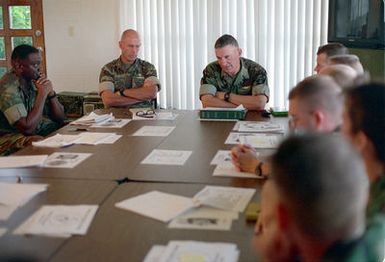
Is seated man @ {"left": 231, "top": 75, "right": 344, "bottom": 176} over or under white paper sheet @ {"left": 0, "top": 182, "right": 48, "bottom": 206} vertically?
over

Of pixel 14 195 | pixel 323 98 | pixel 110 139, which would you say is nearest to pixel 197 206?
pixel 323 98

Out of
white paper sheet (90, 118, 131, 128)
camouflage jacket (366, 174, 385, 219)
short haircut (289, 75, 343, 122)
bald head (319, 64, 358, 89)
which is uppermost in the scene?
bald head (319, 64, 358, 89)

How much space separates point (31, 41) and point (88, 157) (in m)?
3.43

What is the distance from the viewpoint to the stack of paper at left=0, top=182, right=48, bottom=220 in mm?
1895

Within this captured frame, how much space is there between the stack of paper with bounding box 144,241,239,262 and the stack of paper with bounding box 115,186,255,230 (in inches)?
5.5

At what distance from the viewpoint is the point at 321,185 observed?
989mm

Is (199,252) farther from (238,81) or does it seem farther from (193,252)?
(238,81)

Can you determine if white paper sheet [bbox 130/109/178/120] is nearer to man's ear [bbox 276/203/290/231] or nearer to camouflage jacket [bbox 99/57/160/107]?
camouflage jacket [bbox 99/57/160/107]

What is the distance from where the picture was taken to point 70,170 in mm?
2402

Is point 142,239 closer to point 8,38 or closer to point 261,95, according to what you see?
point 261,95

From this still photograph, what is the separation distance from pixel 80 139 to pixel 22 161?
0.47 meters

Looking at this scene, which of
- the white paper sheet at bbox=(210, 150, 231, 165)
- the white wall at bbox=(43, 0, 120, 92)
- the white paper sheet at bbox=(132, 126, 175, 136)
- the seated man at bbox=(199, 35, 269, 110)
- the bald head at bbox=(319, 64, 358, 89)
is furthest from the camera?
the white wall at bbox=(43, 0, 120, 92)

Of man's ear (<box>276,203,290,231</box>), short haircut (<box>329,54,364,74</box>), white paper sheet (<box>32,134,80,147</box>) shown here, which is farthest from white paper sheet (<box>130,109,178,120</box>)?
man's ear (<box>276,203,290,231</box>)

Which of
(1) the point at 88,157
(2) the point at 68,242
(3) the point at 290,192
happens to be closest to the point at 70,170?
(1) the point at 88,157
